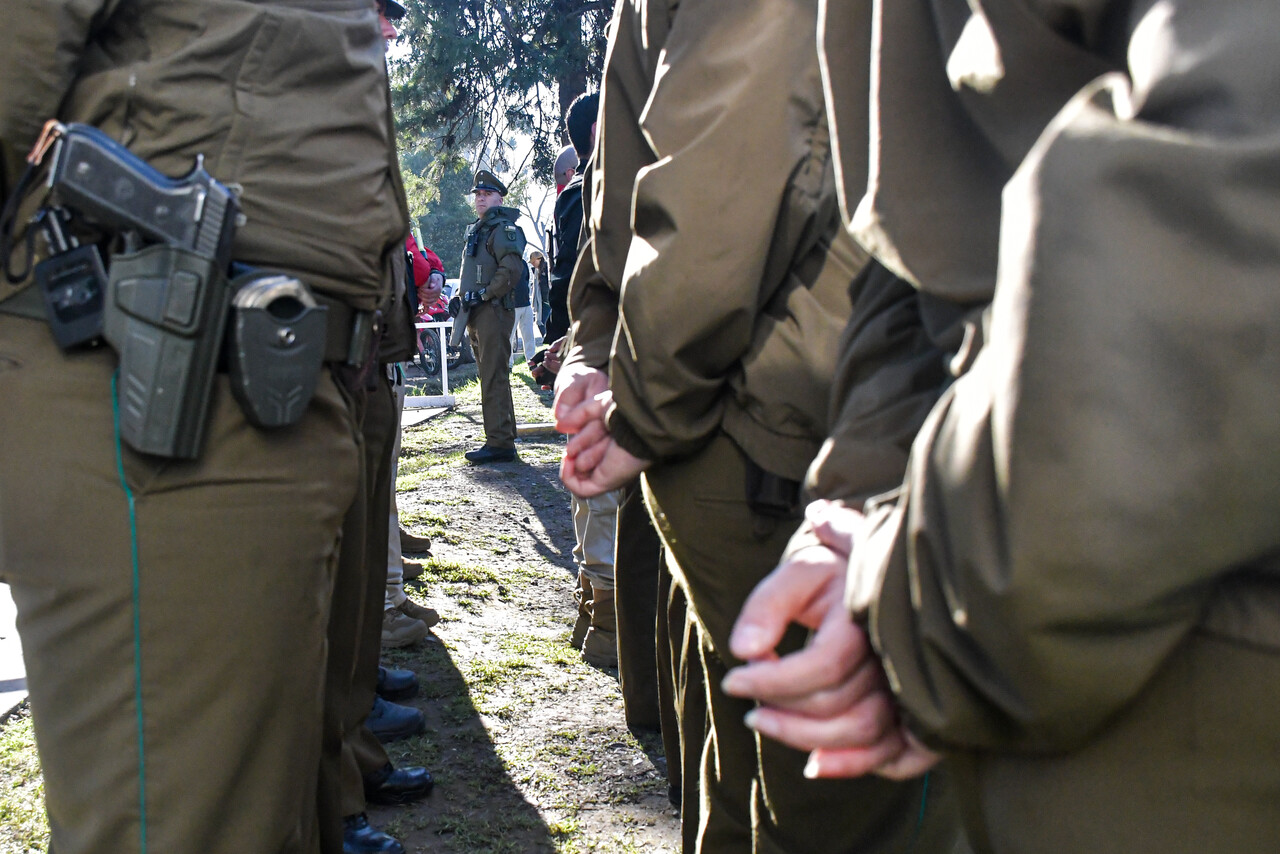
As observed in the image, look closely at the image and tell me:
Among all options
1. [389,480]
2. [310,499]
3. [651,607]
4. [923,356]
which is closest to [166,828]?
[310,499]

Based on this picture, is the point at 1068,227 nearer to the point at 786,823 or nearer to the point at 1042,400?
the point at 1042,400

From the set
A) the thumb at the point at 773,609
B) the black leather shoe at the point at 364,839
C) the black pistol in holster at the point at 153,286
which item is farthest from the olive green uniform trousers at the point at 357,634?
the thumb at the point at 773,609

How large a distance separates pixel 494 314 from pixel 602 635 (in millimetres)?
5560

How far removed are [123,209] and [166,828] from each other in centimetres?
98

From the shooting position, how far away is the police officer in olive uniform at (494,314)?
9.45 meters

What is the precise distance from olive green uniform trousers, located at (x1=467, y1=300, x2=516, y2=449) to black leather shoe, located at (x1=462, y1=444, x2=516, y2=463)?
0.12ft

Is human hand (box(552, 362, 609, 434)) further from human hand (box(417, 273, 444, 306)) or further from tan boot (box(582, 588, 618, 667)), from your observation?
human hand (box(417, 273, 444, 306))

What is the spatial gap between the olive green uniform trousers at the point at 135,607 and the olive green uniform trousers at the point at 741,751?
72 centimetres

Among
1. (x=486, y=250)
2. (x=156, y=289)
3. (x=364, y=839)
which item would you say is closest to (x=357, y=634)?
(x=364, y=839)

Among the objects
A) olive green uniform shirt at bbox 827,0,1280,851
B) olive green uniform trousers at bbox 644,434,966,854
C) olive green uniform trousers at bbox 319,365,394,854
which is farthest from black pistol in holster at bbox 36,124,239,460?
olive green uniform shirt at bbox 827,0,1280,851

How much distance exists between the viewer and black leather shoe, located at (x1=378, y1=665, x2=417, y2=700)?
4070 millimetres

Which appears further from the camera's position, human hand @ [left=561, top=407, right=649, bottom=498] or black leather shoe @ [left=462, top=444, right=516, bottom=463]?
black leather shoe @ [left=462, top=444, right=516, bottom=463]

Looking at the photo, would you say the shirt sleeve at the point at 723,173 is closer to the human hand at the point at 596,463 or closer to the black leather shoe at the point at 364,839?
the human hand at the point at 596,463

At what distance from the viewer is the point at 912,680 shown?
79cm
